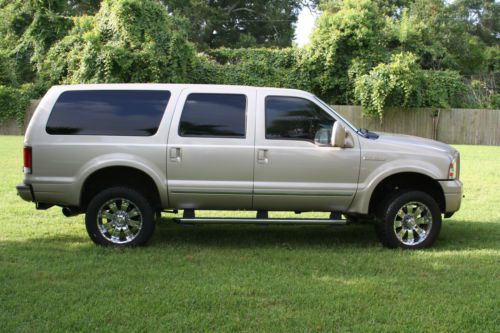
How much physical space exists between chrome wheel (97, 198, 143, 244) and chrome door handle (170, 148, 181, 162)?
2.37 ft

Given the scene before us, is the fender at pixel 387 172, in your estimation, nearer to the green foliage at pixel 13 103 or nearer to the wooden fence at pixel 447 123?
the wooden fence at pixel 447 123

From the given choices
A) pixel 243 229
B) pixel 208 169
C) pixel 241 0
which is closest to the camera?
pixel 208 169

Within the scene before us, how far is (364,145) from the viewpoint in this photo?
684 centimetres

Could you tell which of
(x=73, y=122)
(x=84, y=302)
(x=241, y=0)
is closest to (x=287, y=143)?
(x=73, y=122)

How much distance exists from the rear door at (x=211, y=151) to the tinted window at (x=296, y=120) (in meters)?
0.24

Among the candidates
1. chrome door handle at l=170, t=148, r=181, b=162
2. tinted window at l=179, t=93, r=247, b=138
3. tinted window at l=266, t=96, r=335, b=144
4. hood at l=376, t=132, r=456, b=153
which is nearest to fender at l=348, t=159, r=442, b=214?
hood at l=376, t=132, r=456, b=153

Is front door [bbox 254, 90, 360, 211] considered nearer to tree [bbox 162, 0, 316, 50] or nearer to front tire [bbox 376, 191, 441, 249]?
front tire [bbox 376, 191, 441, 249]

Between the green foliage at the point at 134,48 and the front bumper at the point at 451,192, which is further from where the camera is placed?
the green foliage at the point at 134,48

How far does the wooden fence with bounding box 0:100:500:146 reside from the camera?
29.7 m

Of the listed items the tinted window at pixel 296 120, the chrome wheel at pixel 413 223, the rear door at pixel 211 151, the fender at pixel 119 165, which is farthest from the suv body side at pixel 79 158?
the chrome wheel at pixel 413 223

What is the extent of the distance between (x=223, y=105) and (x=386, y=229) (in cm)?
245

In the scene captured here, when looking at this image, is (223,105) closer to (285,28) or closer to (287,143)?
A: (287,143)

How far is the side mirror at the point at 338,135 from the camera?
21.6 ft

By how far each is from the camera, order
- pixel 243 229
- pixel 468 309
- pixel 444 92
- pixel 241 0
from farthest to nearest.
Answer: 1. pixel 241 0
2. pixel 444 92
3. pixel 243 229
4. pixel 468 309
